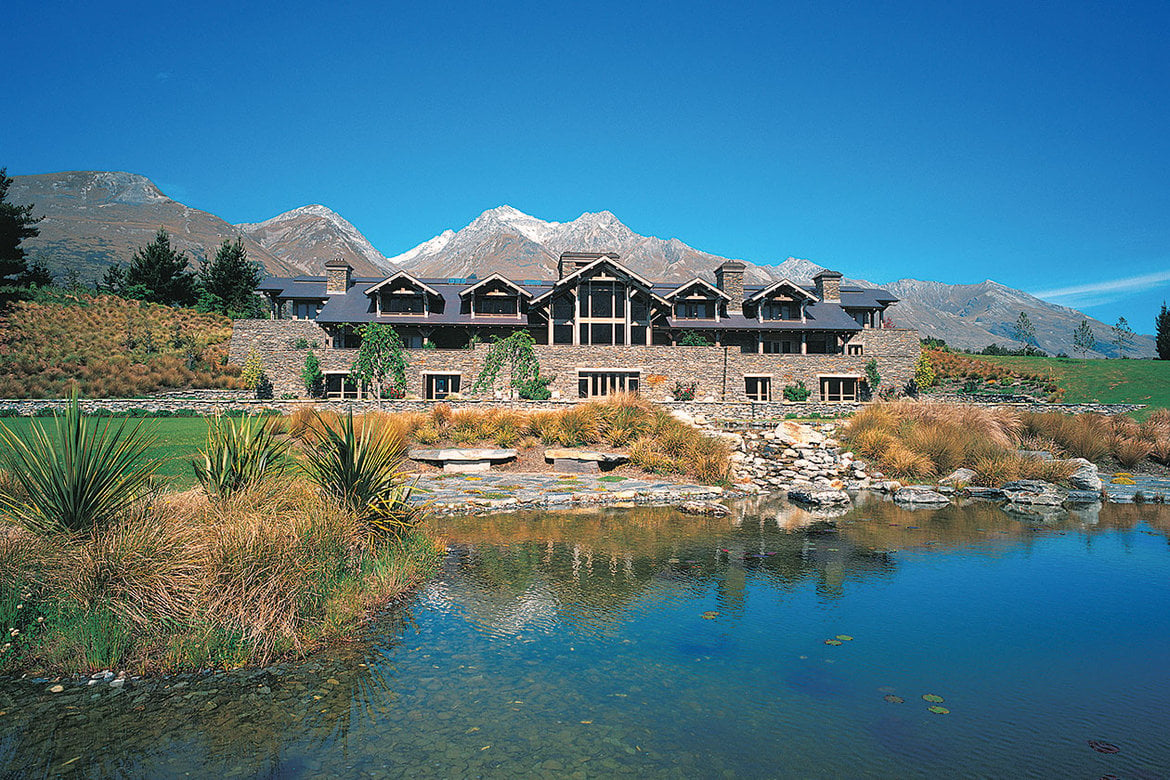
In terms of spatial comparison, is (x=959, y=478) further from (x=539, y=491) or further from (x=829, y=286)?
(x=829, y=286)

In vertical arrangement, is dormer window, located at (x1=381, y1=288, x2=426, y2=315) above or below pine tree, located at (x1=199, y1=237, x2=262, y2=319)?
below

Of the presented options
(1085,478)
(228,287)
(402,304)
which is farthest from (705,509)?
(228,287)

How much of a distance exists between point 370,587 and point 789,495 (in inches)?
456

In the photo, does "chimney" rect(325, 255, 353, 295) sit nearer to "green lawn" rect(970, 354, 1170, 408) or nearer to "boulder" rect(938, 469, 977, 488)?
"boulder" rect(938, 469, 977, 488)

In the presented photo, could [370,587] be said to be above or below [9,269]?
below

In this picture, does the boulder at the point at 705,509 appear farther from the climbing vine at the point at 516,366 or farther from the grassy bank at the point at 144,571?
the climbing vine at the point at 516,366

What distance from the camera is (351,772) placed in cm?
438

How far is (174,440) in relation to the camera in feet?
56.4

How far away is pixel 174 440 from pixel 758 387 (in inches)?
1120

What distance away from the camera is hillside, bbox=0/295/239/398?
31.2 meters

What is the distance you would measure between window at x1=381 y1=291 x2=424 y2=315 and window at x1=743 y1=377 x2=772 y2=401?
19.7m

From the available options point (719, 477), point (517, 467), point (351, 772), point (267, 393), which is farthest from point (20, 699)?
point (267, 393)

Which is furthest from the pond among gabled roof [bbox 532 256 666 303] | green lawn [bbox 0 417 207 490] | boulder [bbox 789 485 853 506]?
gabled roof [bbox 532 256 666 303]

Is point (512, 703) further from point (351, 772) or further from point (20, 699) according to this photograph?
point (20, 699)
